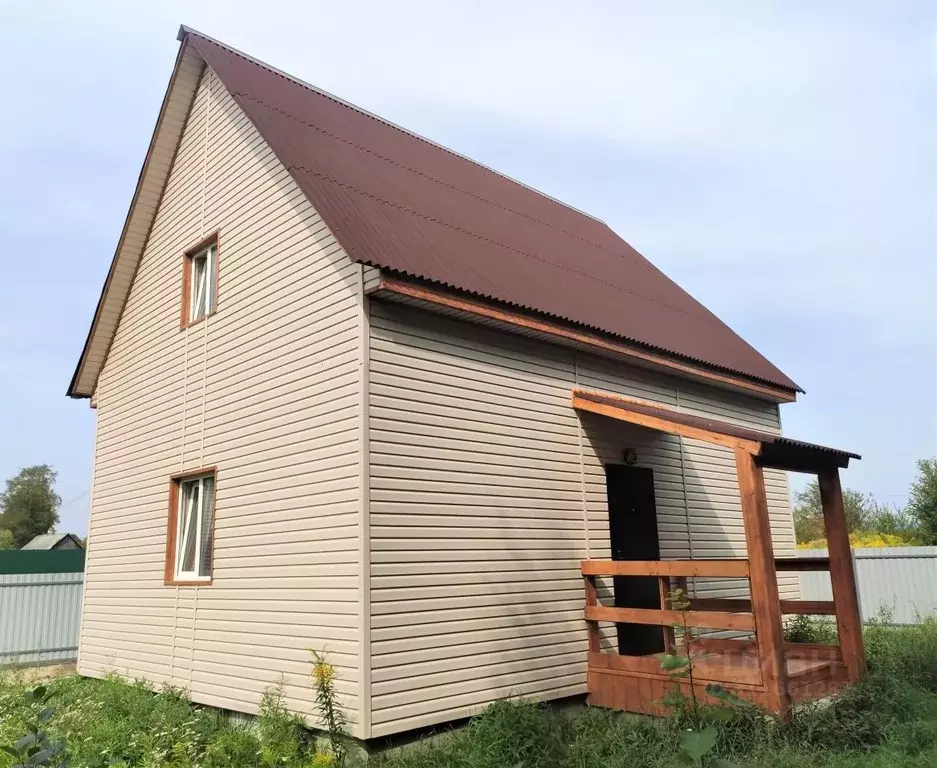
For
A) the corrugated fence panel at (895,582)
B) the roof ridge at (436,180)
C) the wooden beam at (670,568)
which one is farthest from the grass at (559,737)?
the corrugated fence panel at (895,582)

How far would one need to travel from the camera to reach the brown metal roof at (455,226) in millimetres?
7578

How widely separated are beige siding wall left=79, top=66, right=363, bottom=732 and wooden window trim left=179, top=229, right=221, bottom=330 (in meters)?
0.13

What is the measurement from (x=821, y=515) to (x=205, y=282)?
3509 centimetres

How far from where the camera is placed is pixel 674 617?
6.82 meters

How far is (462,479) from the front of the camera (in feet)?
23.6

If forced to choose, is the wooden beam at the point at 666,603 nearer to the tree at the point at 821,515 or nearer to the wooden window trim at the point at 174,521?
the wooden window trim at the point at 174,521

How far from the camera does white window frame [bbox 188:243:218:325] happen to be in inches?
376

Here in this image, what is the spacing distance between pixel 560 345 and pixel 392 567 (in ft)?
11.4

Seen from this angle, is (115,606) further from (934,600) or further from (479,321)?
(934,600)

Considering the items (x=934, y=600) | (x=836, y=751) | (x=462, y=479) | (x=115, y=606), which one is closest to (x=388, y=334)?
(x=462, y=479)

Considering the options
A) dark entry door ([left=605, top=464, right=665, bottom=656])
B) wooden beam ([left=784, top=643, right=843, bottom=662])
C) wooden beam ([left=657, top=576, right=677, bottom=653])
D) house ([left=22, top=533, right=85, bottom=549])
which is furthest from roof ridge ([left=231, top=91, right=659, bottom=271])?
house ([left=22, top=533, right=85, bottom=549])

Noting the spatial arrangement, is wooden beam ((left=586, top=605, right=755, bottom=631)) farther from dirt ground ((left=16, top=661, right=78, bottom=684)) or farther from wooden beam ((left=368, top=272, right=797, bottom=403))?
dirt ground ((left=16, top=661, right=78, bottom=684))

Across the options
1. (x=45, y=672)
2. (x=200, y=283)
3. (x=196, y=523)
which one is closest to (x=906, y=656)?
(x=196, y=523)

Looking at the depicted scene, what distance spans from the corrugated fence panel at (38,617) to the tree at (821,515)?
28148mm
